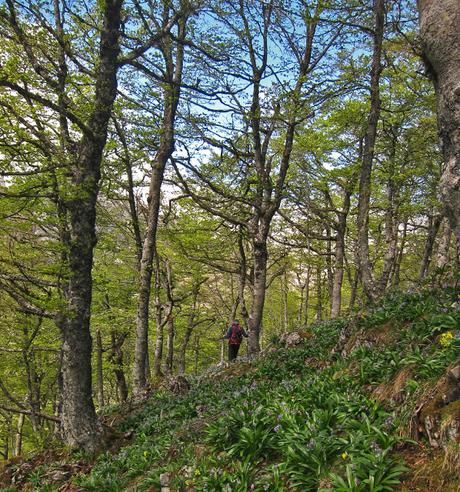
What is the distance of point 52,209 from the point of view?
10.9m

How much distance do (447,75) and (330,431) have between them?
4.25 m

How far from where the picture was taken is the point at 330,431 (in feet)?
14.0

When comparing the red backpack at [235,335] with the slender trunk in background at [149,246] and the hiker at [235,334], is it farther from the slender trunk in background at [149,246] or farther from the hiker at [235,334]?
the slender trunk in background at [149,246]

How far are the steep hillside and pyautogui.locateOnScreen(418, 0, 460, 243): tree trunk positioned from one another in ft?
5.74

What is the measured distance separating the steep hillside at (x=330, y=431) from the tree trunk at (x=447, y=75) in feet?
5.74

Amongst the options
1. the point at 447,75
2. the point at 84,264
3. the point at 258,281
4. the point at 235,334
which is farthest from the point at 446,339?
the point at 235,334

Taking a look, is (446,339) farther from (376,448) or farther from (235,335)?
(235,335)

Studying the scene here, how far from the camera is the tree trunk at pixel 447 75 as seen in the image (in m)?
3.89

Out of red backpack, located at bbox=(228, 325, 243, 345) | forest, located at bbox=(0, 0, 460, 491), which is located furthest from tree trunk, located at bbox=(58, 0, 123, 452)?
red backpack, located at bbox=(228, 325, 243, 345)

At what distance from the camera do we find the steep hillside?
11.4ft

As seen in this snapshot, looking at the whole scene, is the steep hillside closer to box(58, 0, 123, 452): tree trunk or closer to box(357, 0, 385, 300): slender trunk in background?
box(58, 0, 123, 452): tree trunk

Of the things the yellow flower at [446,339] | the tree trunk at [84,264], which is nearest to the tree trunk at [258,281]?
the tree trunk at [84,264]

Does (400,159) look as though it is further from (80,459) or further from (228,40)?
(80,459)

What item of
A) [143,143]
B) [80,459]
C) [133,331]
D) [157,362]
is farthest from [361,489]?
[133,331]
